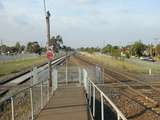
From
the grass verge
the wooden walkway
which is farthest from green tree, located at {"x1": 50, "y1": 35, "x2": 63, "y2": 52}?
the wooden walkway

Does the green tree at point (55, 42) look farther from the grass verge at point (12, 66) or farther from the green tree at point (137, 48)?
the green tree at point (137, 48)

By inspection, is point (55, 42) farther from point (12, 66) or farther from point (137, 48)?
point (137, 48)

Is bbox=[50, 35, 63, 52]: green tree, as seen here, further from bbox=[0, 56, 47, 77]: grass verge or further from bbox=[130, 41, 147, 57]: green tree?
bbox=[130, 41, 147, 57]: green tree

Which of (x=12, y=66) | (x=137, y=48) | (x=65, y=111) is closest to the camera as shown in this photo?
(x=65, y=111)

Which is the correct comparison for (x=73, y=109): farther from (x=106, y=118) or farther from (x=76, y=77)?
(x=76, y=77)

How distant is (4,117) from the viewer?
1221cm

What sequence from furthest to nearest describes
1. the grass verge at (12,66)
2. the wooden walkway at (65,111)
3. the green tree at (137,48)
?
the green tree at (137,48)
the grass verge at (12,66)
the wooden walkway at (65,111)

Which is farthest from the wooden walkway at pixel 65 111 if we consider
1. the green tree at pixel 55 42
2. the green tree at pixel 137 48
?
the green tree at pixel 137 48

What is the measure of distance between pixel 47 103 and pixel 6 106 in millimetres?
6700

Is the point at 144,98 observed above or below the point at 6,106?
below

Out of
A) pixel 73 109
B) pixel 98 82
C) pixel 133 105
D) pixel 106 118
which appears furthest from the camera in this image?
pixel 98 82

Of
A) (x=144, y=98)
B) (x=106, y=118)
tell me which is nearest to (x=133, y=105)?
(x=144, y=98)

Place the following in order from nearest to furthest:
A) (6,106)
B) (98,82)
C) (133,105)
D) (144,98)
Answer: (6,106), (133,105), (144,98), (98,82)

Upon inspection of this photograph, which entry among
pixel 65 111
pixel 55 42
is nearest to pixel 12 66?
pixel 55 42
